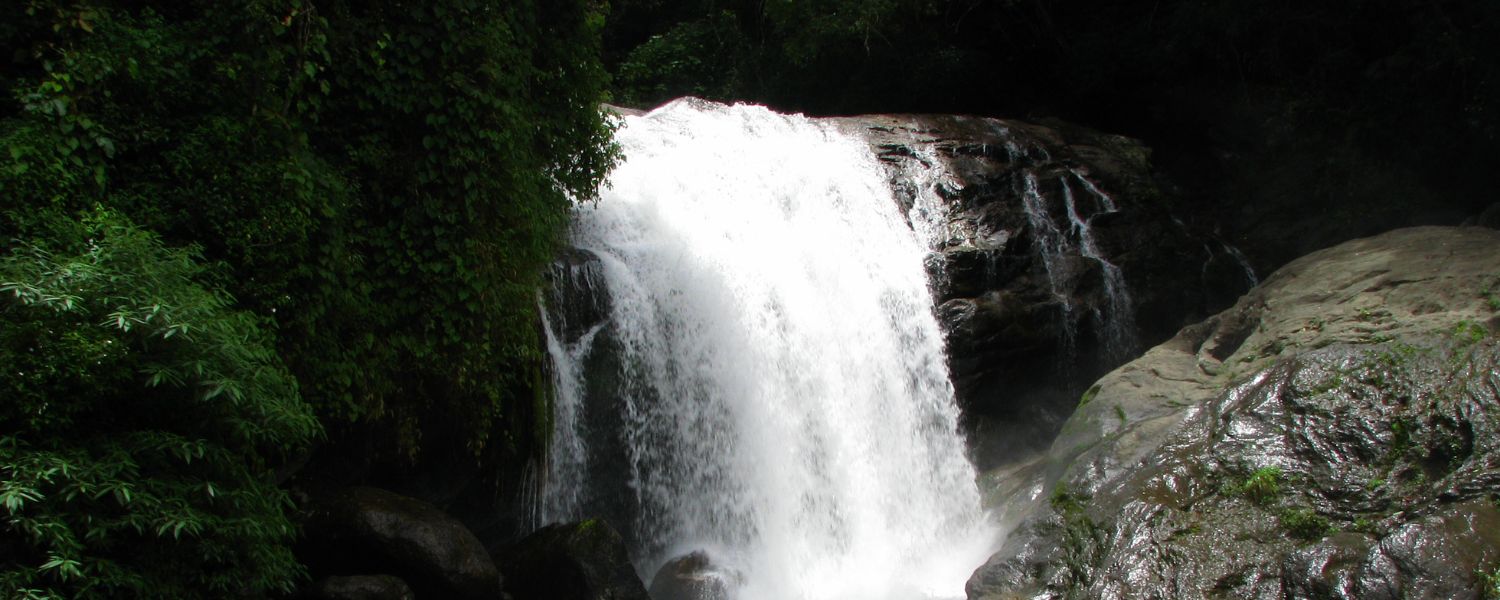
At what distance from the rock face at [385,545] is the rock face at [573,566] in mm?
490

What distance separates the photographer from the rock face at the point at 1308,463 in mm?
5770

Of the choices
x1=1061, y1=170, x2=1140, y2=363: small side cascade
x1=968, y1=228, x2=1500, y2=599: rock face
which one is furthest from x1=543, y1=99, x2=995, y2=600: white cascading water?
x1=1061, y1=170, x2=1140, y2=363: small side cascade

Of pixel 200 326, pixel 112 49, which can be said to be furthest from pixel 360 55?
pixel 200 326

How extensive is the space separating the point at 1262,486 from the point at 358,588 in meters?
5.91

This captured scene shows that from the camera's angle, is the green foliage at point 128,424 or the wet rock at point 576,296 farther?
the wet rock at point 576,296

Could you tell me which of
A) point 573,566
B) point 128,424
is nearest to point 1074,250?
point 573,566

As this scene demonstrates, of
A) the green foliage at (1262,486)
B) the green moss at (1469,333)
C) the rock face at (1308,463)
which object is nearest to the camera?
the rock face at (1308,463)

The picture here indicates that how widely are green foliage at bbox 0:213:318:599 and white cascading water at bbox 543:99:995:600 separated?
342cm

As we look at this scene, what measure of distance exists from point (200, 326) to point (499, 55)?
133 inches

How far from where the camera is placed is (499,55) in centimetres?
746

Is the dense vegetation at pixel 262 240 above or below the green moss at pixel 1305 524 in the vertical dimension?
above

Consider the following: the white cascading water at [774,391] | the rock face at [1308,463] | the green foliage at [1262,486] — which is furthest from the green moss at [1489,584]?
the white cascading water at [774,391]

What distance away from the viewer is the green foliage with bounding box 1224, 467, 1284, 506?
6418 millimetres

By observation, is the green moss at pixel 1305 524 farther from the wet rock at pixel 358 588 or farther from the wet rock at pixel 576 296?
the wet rock at pixel 358 588
